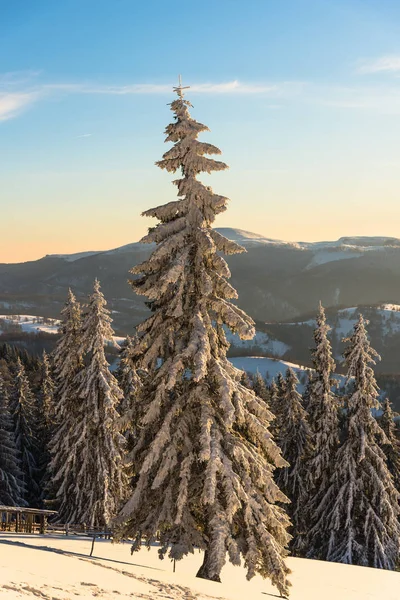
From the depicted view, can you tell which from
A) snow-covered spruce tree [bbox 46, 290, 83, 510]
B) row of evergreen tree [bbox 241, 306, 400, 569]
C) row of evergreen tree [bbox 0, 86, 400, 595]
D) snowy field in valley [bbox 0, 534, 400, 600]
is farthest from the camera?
snow-covered spruce tree [bbox 46, 290, 83, 510]

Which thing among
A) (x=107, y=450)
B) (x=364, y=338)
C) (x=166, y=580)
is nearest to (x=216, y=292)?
(x=166, y=580)

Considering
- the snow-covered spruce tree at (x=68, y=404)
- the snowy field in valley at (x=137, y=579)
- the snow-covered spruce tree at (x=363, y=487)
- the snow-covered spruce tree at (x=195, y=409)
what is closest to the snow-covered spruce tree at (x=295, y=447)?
the snow-covered spruce tree at (x=363, y=487)

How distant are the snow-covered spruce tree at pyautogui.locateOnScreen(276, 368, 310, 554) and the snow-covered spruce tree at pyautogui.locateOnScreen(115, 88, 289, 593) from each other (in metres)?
26.4

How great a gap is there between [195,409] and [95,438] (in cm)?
1947

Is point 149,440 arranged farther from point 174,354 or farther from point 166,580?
point 166,580

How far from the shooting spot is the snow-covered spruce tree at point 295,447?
4369cm

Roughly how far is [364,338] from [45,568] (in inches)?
936

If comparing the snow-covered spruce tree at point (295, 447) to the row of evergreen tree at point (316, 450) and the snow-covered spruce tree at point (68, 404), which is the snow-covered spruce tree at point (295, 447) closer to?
the row of evergreen tree at point (316, 450)

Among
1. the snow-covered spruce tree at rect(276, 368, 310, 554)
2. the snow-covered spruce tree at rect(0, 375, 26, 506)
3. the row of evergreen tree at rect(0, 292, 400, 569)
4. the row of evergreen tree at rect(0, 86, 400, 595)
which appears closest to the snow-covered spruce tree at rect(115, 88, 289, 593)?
the row of evergreen tree at rect(0, 86, 400, 595)

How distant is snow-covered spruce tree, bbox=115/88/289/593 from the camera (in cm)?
1609

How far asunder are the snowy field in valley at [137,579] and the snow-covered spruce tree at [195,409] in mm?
959

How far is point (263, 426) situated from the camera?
1767 centimetres

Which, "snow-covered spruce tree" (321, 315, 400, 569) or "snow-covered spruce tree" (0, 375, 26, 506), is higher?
"snow-covered spruce tree" (321, 315, 400, 569)

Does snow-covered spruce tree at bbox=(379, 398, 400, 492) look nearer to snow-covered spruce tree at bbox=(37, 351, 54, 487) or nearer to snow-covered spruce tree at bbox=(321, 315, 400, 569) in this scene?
snow-covered spruce tree at bbox=(321, 315, 400, 569)
